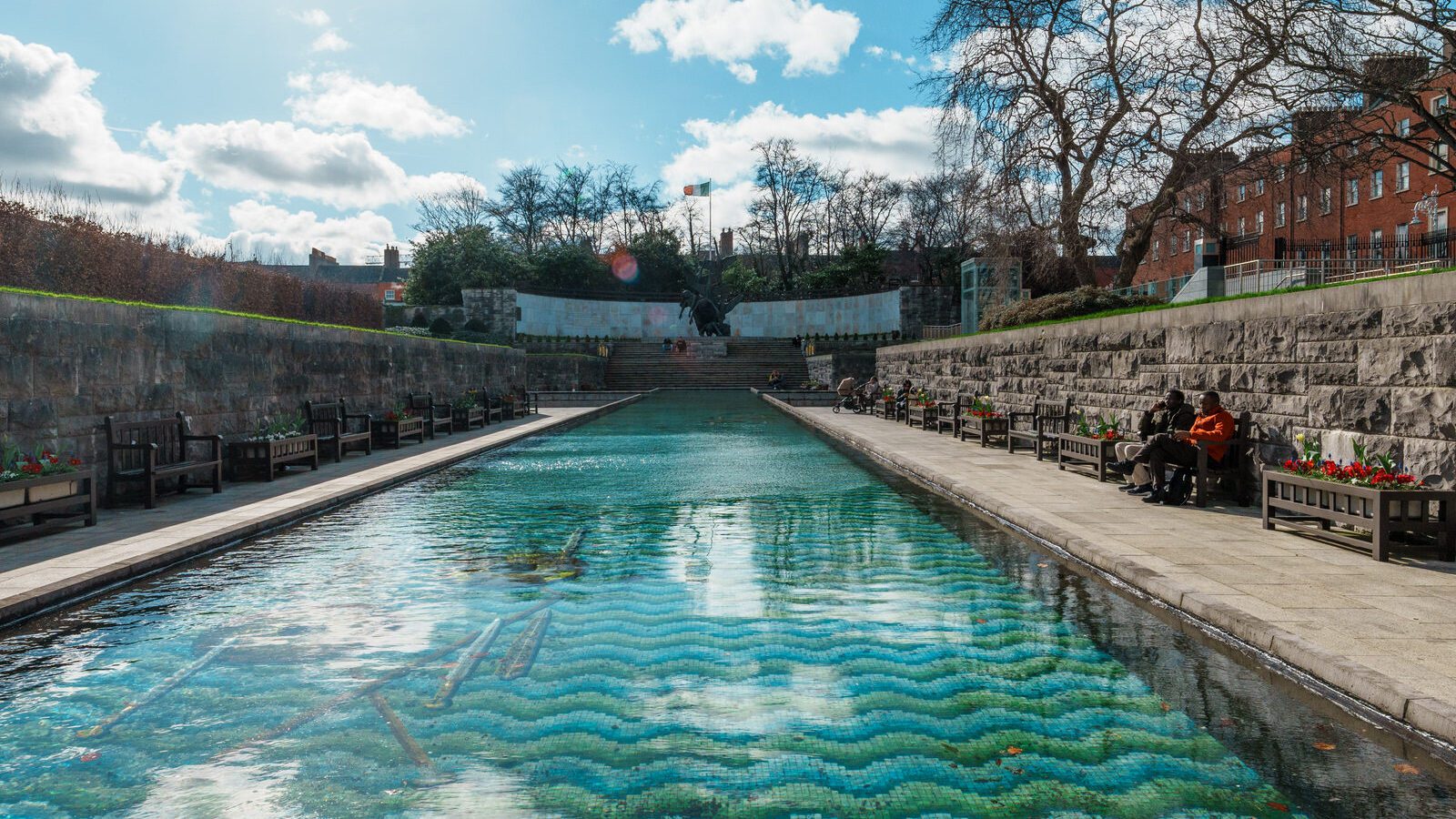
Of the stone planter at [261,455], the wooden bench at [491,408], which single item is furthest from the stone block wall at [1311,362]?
the wooden bench at [491,408]

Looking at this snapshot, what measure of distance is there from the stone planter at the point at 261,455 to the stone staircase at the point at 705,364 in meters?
31.9

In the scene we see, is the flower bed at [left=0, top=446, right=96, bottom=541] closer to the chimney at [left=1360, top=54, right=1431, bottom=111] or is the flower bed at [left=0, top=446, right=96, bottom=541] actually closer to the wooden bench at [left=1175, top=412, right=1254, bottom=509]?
the wooden bench at [left=1175, top=412, right=1254, bottom=509]

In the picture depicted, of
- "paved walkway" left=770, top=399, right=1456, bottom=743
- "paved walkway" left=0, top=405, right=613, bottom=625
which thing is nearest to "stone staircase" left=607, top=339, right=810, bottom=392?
"paved walkway" left=0, top=405, right=613, bottom=625

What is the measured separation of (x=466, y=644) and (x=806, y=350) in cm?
4589

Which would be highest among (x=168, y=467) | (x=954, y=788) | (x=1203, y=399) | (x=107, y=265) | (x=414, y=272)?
(x=414, y=272)

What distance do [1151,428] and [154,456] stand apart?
10932mm

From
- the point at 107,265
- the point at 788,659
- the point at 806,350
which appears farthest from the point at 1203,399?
the point at 806,350

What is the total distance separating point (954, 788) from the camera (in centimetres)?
333

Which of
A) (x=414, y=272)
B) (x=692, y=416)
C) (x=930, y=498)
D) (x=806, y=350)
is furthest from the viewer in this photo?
(x=414, y=272)

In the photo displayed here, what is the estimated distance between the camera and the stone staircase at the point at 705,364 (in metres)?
46.9

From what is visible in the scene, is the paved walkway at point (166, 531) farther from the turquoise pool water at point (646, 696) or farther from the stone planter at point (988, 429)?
the stone planter at point (988, 429)

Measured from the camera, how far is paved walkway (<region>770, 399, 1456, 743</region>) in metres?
4.08

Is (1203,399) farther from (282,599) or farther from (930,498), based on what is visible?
(282,599)

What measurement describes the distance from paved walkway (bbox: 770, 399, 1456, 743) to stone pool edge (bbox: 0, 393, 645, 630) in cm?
701
